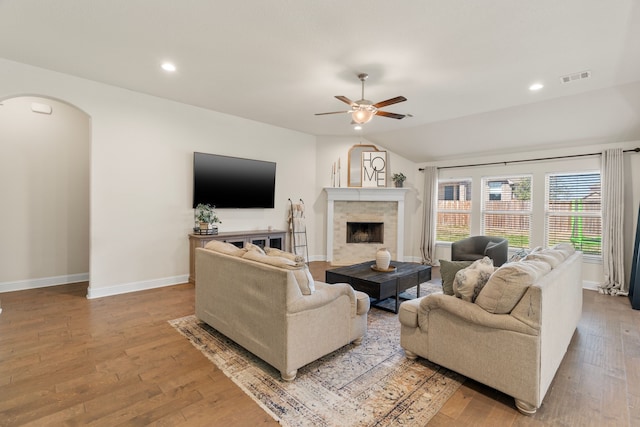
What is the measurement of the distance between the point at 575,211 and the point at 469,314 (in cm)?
464

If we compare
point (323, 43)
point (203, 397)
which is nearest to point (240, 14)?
point (323, 43)

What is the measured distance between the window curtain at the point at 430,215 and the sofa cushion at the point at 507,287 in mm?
4674

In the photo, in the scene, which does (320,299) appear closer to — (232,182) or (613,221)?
(232,182)

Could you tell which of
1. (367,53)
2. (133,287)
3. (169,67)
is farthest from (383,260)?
(133,287)

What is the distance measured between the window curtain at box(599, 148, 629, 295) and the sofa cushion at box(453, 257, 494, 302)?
13.2 feet

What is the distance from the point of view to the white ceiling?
248cm

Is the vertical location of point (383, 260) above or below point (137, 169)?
below

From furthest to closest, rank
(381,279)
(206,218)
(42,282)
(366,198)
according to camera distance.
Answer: (366,198), (206,218), (42,282), (381,279)

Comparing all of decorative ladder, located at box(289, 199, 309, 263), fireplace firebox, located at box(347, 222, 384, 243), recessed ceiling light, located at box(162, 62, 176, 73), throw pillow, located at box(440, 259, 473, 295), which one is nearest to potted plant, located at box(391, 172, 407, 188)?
fireplace firebox, located at box(347, 222, 384, 243)

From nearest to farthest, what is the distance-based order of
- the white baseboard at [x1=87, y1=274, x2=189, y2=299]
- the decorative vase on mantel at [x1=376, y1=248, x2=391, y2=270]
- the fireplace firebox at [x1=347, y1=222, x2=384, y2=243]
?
the decorative vase on mantel at [x1=376, y1=248, x2=391, y2=270] < the white baseboard at [x1=87, y1=274, x2=189, y2=299] < the fireplace firebox at [x1=347, y1=222, x2=384, y2=243]

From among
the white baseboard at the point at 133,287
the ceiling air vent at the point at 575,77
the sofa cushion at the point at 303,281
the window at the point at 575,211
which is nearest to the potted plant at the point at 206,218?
the white baseboard at the point at 133,287

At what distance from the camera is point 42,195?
4.52 meters

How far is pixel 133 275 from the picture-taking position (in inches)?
175

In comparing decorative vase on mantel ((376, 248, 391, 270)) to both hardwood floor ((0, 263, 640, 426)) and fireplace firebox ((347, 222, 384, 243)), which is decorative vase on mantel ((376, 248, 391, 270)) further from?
fireplace firebox ((347, 222, 384, 243))
